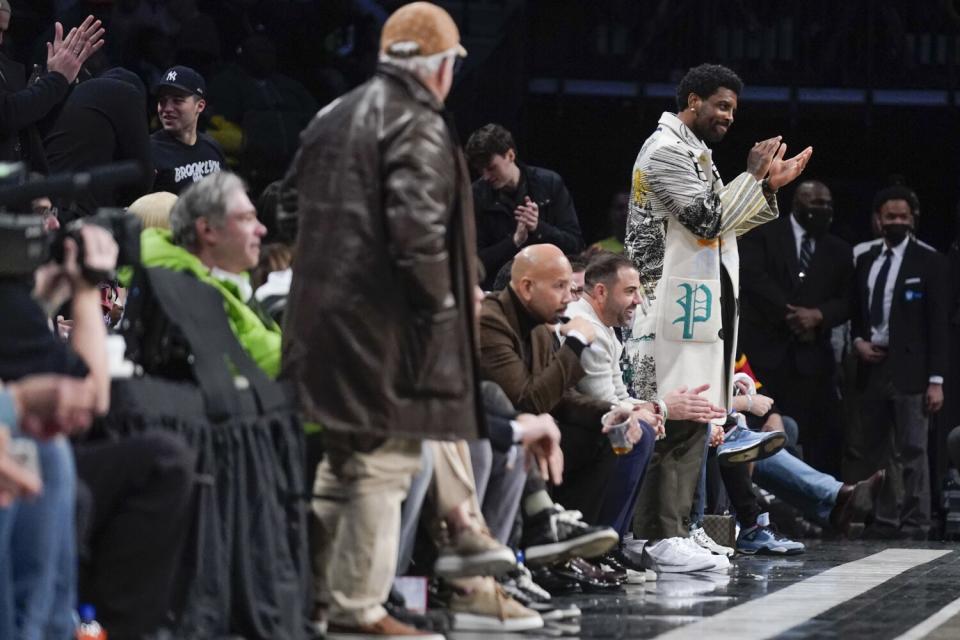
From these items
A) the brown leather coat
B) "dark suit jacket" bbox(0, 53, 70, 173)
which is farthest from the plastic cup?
"dark suit jacket" bbox(0, 53, 70, 173)

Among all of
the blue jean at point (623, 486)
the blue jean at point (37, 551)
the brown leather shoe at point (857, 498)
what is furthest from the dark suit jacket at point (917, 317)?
the blue jean at point (37, 551)

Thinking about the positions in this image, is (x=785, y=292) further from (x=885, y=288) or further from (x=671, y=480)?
(x=671, y=480)

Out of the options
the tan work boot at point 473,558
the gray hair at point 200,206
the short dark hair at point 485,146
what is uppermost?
the short dark hair at point 485,146

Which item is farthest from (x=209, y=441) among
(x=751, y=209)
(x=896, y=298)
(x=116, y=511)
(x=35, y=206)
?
(x=896, y=298)

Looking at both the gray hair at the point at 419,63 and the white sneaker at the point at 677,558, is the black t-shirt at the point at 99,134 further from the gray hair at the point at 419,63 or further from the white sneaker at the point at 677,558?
the white sneaker at the point at 677,558

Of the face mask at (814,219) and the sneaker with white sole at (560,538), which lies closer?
the sneaker with white sole at (560,538)

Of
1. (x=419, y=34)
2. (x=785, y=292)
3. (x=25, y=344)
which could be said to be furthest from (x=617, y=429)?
(x=785, y=292)

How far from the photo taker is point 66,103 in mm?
6438

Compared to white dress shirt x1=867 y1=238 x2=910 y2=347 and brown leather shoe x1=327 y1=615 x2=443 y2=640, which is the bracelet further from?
white dress shirt x1=867 y1=238 x2=910 y2=347

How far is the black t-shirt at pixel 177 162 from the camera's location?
672cm

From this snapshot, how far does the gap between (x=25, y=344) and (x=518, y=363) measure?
89.4 inches

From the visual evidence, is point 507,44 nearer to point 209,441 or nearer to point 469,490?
point 469,490

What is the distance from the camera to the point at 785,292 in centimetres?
928

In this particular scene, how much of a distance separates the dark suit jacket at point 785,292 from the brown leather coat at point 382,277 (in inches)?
190
